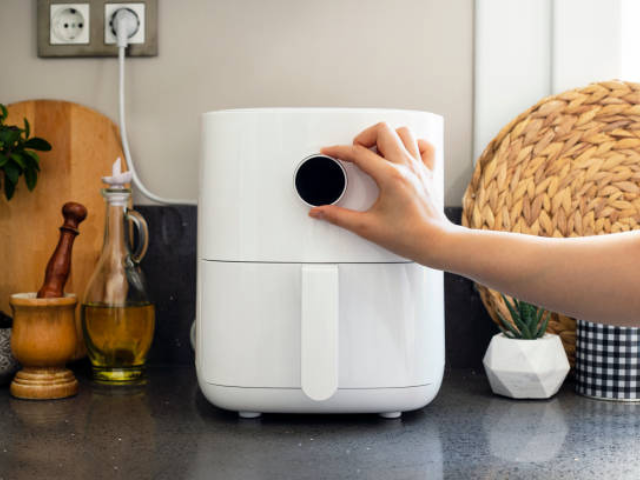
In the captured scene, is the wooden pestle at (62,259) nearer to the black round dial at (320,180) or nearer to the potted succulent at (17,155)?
the potted succulent at (17,155)

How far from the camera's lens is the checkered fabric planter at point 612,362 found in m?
0.92

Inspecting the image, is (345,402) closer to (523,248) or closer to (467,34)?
(523,248)

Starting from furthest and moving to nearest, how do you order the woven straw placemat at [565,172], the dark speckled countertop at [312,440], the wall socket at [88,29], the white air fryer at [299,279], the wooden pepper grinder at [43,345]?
the wall socket at [88,29] → the woven straw placemat at [565,172] → the wooden pepper grinder at [43,345] → the white air fryer at [299,279] → the dark speckled countertop at [312,440]

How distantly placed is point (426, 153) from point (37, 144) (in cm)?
58

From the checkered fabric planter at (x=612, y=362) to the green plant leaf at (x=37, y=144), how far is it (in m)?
0.78

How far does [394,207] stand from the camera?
0.74 meters

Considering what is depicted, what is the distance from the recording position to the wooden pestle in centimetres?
96

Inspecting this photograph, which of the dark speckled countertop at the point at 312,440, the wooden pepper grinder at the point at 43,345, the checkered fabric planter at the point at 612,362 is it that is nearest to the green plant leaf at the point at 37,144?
the wooden pepper grinder at the point at 43,345

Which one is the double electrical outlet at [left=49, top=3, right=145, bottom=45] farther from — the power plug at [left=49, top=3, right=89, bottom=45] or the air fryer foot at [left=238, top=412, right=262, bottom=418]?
the air fryer foot at [left=238, top=412, right=262, bottom=418]

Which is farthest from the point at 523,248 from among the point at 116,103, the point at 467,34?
the point at 116,103

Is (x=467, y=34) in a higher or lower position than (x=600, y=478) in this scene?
higher

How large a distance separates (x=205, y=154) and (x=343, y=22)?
16.2 inches

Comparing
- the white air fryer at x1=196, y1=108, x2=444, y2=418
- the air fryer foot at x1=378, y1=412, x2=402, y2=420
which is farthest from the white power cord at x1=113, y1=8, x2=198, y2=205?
the air fryer foot at x1=378, y1=412, x2=402, y2=420

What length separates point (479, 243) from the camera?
0.66 m
